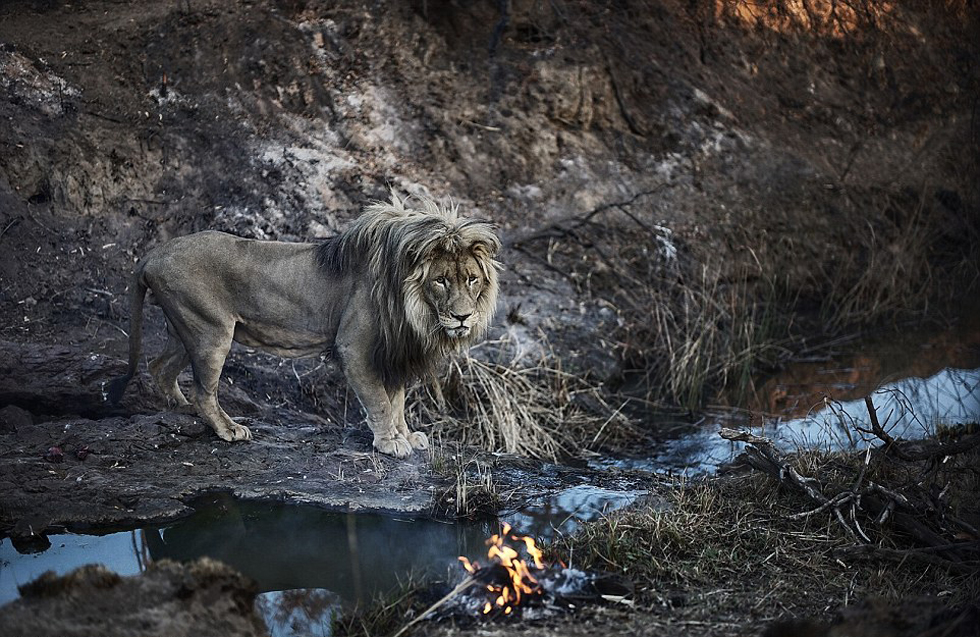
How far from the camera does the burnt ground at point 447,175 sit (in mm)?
6836

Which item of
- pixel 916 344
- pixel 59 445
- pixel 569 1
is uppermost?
pixel 569 1

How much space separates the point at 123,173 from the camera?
874cm

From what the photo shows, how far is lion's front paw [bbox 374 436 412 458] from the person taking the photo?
6426 mm

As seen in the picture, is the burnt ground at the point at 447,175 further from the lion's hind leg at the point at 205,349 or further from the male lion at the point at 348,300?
the male lion at the point at 348,300

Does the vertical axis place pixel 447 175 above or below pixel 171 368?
above

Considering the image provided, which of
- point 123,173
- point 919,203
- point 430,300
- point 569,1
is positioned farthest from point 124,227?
point 919,203

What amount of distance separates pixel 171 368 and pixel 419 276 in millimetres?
1892

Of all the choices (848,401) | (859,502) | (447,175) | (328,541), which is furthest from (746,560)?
(447,175)

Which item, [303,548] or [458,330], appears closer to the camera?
[303,548]

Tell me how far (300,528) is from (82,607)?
1932 mm

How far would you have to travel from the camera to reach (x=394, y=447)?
643 cm

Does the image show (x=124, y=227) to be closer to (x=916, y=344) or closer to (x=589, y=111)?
(x=589, y=111)

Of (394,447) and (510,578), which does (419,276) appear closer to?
(394,447)

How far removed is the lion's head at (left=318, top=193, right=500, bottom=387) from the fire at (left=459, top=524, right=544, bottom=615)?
4.80 ft
